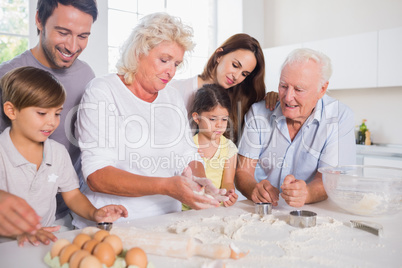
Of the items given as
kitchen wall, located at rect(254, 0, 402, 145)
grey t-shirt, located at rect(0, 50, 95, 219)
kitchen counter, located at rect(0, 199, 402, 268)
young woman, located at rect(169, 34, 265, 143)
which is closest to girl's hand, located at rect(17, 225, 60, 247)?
kitchen counter, located at rect(0, 199, 402, 268)

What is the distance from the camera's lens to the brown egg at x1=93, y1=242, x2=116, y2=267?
0.83m

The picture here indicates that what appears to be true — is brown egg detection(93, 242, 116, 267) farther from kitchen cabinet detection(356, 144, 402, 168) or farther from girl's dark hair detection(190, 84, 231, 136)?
kitchen cabinet detection(356, 144, 402, 168)

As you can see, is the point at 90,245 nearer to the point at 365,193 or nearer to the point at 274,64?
the point at 365,193

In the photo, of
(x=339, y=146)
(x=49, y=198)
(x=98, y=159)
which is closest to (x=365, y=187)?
(x=339, y=146)

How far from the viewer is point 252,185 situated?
5.64 ft

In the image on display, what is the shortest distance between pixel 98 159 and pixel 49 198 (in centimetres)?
28

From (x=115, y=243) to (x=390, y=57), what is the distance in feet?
10.4

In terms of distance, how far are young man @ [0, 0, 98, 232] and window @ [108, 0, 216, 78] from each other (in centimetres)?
199

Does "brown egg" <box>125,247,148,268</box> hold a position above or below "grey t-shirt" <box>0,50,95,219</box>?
Answer: below

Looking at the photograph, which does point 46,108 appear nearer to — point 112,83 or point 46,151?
point 46,151

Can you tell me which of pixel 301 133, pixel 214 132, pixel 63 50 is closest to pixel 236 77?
pixel 214 132

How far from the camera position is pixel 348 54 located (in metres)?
3.60

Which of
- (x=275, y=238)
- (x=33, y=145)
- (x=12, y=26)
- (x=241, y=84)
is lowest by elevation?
(x=275, y=238)

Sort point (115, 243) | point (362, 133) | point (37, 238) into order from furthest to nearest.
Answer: point (362, 133), point (37, 238), point (115, 243)
